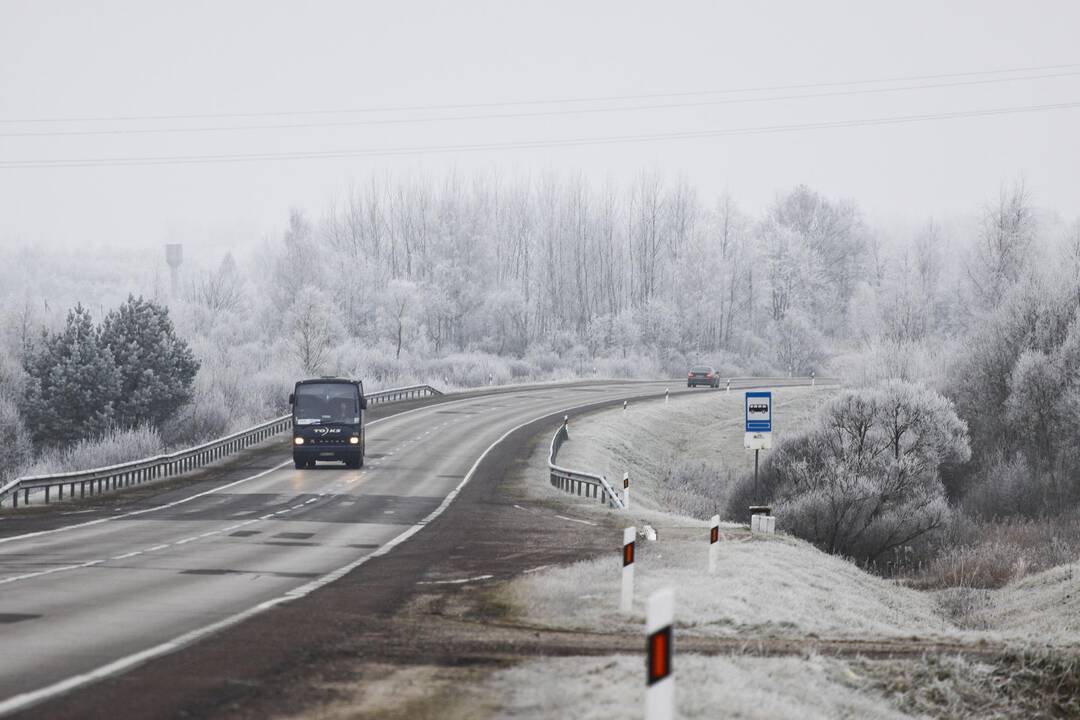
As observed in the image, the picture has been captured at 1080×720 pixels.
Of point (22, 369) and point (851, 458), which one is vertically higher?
point (22, 369)

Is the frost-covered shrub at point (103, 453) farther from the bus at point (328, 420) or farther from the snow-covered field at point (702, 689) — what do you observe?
the snow-covered field at point (702, 689)

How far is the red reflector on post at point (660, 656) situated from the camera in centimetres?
634

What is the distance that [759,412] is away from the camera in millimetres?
31094

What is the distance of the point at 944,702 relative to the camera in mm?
11078

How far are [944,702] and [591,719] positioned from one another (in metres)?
4.68

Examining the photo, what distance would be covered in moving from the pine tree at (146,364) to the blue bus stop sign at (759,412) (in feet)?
112

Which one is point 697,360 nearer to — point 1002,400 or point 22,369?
point 1002,400

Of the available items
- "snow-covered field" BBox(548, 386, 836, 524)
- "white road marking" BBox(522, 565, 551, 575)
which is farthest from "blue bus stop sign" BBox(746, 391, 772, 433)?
"white road marking" BBox(522, 565, 551, 575)

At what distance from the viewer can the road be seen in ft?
35.7

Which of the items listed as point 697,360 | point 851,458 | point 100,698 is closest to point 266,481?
point 851,458

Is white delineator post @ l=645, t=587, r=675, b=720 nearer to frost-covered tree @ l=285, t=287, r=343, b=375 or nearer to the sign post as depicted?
the sign post

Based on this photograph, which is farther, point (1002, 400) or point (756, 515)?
point (1002, 400)

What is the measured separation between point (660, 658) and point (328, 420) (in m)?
33.4

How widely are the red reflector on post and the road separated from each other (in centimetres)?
475
